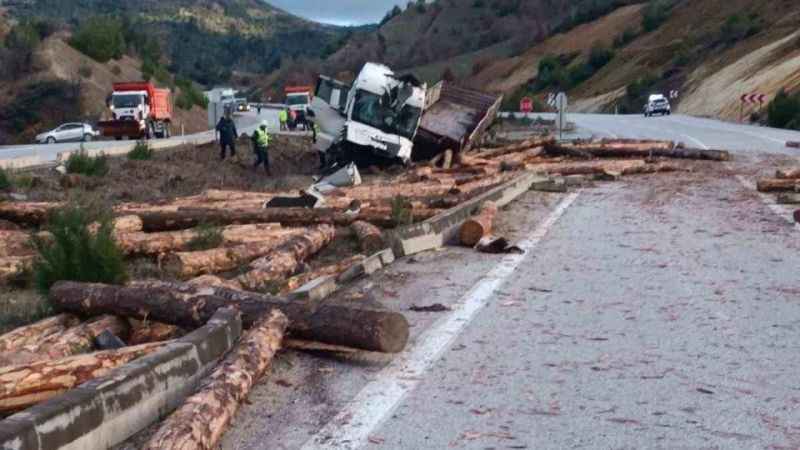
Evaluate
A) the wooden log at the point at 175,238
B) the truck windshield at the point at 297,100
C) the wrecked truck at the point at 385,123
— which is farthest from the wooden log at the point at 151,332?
the truck windshield at the point at 297,100

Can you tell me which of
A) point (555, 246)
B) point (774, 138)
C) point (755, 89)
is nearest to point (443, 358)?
point (555, 246)

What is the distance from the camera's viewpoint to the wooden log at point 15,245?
38.6 feet

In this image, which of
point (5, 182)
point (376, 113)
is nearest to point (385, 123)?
point (376, 113)

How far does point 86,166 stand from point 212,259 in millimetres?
15088

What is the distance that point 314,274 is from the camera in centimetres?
995

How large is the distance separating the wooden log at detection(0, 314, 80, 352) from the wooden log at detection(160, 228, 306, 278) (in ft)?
8.56

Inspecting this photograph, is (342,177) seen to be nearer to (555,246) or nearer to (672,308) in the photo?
(555,246)

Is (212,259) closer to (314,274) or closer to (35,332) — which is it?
(314,274)

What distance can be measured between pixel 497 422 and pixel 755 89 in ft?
177

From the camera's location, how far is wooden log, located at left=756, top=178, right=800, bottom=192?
1700 cm

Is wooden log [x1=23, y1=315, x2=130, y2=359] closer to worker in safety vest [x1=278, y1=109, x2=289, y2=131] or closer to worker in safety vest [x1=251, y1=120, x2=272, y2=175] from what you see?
worker in safety vest [x1=251, y1=120, x2=272, y2=175]

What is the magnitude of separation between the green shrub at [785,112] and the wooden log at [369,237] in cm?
3420

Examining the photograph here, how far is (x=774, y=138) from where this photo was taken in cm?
3431

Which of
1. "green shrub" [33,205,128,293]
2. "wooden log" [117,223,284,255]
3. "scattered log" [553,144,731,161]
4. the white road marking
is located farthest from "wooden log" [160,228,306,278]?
"scattered log" [553,144,731,161]
